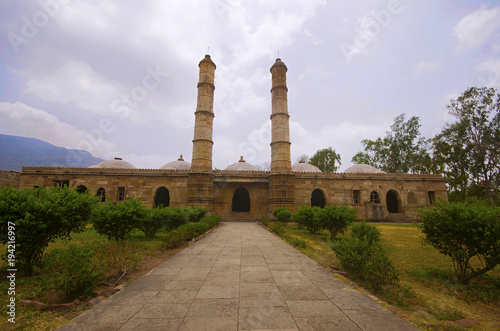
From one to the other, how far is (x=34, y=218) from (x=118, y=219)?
315 centimetres

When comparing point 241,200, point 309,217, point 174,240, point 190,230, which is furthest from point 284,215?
point 174,240

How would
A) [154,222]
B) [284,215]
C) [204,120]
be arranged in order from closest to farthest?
1. [154,222]
2. [284,215]
3. [204,120]

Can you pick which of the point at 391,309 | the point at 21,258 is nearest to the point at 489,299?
the point at 391,309

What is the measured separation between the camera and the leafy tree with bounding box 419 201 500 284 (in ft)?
12.7

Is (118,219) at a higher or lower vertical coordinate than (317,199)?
lower

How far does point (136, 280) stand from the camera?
13.1 feet

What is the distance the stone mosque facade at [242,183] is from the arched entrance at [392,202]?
3.59 ft

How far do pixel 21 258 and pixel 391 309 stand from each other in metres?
6.17

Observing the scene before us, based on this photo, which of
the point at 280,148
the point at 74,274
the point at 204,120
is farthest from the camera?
the point at 280,148

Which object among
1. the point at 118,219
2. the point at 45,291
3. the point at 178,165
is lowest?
the point at 45,291

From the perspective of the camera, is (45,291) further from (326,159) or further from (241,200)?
(326,159)

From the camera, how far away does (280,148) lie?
1702 centimetres

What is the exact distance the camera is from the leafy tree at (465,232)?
12.7 ft

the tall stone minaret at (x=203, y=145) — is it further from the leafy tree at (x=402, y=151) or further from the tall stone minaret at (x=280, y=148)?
the leafy tree at (x=402, y=151)
